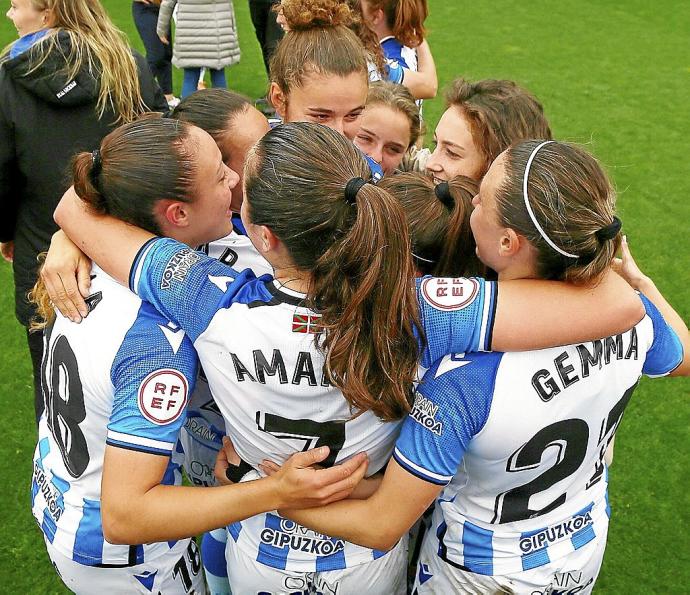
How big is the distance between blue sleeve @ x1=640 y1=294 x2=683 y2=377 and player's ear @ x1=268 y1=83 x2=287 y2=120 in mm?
1418

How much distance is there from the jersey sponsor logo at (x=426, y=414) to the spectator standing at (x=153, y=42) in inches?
224

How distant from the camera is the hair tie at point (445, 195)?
6.23 feet

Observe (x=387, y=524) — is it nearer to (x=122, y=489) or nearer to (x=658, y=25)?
(x=122, y=489)

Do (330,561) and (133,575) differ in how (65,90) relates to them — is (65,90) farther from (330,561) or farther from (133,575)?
(330,561)

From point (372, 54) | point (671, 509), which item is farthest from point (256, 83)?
point (671, 509)

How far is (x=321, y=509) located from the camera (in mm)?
1589

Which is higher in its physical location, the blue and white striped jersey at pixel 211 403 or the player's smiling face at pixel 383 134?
the player's smiling face at pixel 383 134

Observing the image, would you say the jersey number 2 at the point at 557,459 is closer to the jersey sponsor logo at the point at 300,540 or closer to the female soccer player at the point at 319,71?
the jersey sponsor logo at the point at 300,540

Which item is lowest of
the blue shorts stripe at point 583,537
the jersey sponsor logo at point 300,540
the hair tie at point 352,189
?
the jersey sponsor logo at point 300,540

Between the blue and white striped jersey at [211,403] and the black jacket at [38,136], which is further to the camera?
the black jacket at [38,136]

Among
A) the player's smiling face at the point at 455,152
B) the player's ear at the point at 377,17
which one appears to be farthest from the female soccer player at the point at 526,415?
the player's ear at the point at 377,17

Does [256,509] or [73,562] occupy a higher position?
[256,509]

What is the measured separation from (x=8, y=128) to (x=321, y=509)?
186 cm

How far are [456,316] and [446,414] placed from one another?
0.65 feet
